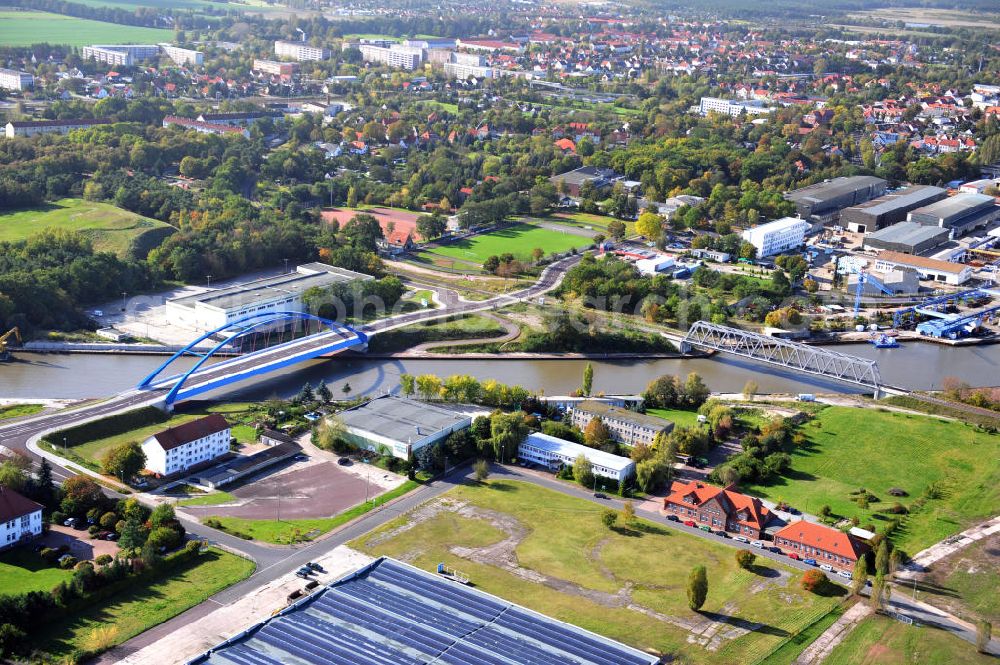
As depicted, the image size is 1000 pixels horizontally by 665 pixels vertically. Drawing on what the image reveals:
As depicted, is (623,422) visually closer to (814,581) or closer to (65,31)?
(814,581)

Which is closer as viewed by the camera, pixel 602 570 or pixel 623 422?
pixel 602 570

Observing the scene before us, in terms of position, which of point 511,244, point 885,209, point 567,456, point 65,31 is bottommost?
point 567,456

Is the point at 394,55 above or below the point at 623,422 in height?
above

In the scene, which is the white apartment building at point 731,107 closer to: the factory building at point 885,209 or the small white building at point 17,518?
the factory building at point 885,209

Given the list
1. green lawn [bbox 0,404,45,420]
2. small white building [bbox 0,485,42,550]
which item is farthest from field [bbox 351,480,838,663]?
green lawn [bbox 0,404,45,420]

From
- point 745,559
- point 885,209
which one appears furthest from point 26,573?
point 885,209

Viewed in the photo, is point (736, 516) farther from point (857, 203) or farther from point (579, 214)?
point (857, 203)

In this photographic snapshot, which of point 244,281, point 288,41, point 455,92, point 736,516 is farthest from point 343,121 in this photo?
point 736,516
